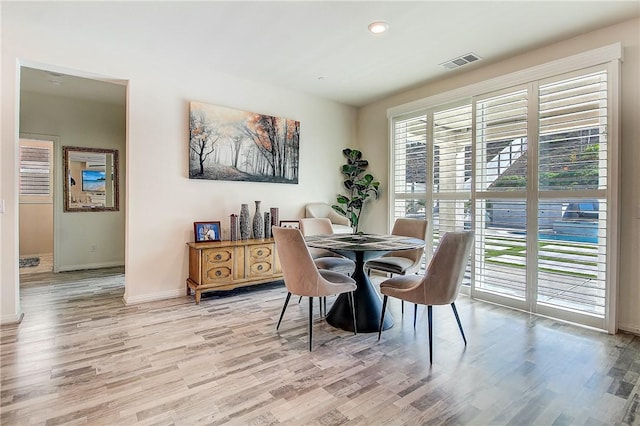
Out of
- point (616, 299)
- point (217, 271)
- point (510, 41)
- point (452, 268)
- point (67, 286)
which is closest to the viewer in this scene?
point (452, 268)

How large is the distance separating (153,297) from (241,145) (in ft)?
6.86

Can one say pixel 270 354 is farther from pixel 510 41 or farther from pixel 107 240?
pixel 107 240

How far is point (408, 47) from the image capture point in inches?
131

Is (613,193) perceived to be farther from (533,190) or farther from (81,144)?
(81,144)

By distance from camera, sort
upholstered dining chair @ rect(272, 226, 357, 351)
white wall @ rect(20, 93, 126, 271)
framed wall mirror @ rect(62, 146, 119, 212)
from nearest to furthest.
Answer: upholstered dining chair @ rect(272, 226, 357, 351), white wall @ rect(20, 93, 126, 271), framed wall mirror @ rect(62, 146, 119, 212)

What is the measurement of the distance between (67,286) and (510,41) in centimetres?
586

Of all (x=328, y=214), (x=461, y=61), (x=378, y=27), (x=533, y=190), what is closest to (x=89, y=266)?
(x=328, y=214)

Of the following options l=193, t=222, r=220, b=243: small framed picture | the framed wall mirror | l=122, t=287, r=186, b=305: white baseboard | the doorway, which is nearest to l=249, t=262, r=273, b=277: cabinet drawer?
l=193, t=222, r=220, b=243: small framed picture

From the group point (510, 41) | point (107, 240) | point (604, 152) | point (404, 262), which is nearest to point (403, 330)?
point (404, 262)

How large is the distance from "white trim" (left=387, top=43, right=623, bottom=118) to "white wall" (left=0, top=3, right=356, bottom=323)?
1.88m

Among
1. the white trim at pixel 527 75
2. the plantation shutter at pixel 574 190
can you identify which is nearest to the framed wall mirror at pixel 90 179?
the white trim at pixel 527 75

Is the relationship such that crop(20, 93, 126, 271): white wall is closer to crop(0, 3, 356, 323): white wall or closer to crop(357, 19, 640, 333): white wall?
crop(0, 3, 356, 323): white wall

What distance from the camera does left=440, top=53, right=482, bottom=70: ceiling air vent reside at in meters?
3.52

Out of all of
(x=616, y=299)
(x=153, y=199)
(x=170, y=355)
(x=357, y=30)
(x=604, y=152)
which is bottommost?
(x=170, y=355)
